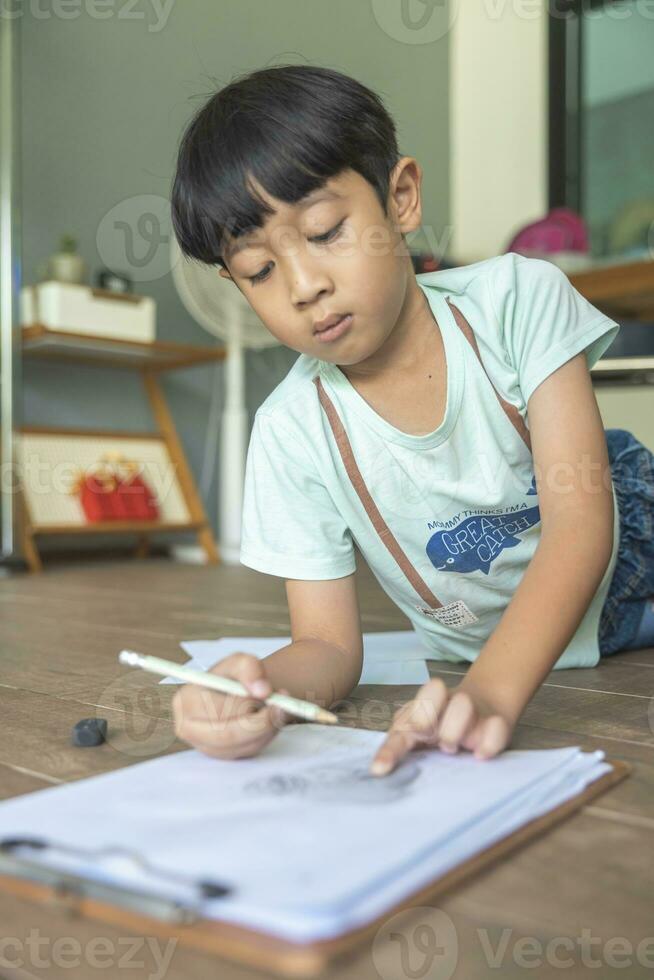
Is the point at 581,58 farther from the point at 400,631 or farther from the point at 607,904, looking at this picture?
the point at 607,904

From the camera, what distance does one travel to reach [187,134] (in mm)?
844

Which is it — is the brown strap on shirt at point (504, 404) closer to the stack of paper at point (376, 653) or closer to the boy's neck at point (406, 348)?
the boy's neck at point (406, 348)

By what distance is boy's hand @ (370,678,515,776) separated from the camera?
0.57m

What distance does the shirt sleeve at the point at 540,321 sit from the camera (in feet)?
2.77

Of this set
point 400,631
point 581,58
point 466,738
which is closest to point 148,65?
point 581,58

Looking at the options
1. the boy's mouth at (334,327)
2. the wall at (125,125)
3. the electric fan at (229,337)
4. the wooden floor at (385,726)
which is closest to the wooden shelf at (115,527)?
the electric fan at (229,337)

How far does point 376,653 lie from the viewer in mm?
1164

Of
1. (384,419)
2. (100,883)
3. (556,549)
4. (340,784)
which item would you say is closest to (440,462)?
(384,419)

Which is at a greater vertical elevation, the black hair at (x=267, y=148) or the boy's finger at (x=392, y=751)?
the black hair at (x=267, y=148)

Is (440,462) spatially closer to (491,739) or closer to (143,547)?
(491,739)

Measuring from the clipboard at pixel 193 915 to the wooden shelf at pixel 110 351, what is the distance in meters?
2.27

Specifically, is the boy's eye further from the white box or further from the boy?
the white box

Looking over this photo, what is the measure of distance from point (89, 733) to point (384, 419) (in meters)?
0.39

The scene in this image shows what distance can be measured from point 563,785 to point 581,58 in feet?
13.5
